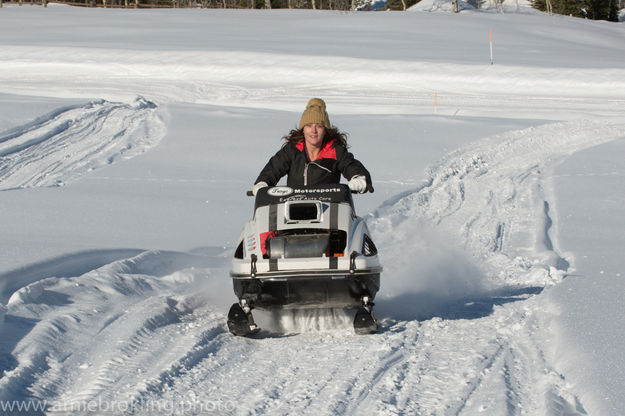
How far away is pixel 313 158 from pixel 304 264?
126cm

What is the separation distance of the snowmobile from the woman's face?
2.05 feet

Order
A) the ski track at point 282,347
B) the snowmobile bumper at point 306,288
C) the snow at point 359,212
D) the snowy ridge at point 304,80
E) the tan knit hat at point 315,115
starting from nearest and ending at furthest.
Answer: the ski track at point 282,347
the snow at point 359,212
the snowmobile bumper at point 306,288
the tan knit hat at point 315,115
the snowy ridge at point 304,80

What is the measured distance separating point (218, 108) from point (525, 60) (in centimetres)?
1211

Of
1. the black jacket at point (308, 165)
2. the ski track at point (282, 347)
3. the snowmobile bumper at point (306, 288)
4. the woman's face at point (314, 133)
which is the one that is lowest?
the ski track at point (282, 347)

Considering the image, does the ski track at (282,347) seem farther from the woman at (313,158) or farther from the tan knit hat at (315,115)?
the tan knit hat at (315,115)

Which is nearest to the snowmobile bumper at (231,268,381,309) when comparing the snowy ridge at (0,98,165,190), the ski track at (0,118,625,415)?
the ski track at (0,118,625,415)

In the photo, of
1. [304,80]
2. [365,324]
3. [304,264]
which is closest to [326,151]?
[304,264]

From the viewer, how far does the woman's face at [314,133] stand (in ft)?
19.3

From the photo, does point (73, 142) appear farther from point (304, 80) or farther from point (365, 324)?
point (304, 80)

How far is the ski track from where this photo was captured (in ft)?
12.6

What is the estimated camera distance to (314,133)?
19.3ft

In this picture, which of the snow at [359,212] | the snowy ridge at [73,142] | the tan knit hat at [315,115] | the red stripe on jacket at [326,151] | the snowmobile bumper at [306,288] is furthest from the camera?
the snowy ridge at [73,142]

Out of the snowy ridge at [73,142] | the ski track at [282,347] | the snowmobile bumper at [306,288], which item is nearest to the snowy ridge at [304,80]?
the snowy ridge at [73,142]

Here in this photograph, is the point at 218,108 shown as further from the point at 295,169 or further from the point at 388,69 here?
the point at 295,169
